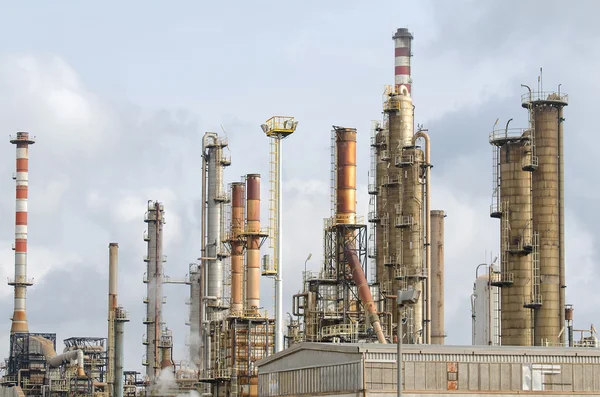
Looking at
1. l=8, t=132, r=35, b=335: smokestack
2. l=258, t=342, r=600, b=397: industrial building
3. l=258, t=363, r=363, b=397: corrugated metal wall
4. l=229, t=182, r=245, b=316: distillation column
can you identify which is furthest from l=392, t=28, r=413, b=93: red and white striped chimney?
l=8, t=132, r=35, b=335: smokestack

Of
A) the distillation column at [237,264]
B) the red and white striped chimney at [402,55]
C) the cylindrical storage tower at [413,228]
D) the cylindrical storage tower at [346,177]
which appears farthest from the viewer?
the distillation column at [237,264]

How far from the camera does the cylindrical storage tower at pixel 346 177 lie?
227 feet

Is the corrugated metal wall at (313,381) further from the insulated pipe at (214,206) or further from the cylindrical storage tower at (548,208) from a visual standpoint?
the insulated pipe at (214,206)

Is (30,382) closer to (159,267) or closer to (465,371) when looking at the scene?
(159,267)

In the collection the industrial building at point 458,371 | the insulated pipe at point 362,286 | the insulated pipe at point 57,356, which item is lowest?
the insulated pipe at point 57,356

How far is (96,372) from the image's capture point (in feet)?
362

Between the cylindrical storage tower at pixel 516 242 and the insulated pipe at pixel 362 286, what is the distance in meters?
6.72

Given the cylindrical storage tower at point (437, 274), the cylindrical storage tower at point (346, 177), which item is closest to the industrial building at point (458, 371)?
the cylindrical storage tower at point (346, 177)

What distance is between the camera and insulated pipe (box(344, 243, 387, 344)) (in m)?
65.6

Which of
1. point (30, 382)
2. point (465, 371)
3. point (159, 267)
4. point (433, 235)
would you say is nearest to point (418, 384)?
point (465, 371)

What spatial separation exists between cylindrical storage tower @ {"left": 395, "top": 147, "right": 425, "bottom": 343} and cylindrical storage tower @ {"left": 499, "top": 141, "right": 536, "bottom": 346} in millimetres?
8540

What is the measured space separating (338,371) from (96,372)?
213 ft

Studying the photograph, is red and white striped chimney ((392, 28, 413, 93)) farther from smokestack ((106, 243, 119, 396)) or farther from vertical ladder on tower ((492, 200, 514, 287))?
smokestack ((106, 243, 119, 396))

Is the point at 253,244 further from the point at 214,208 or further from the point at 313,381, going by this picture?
the point at 313,381
